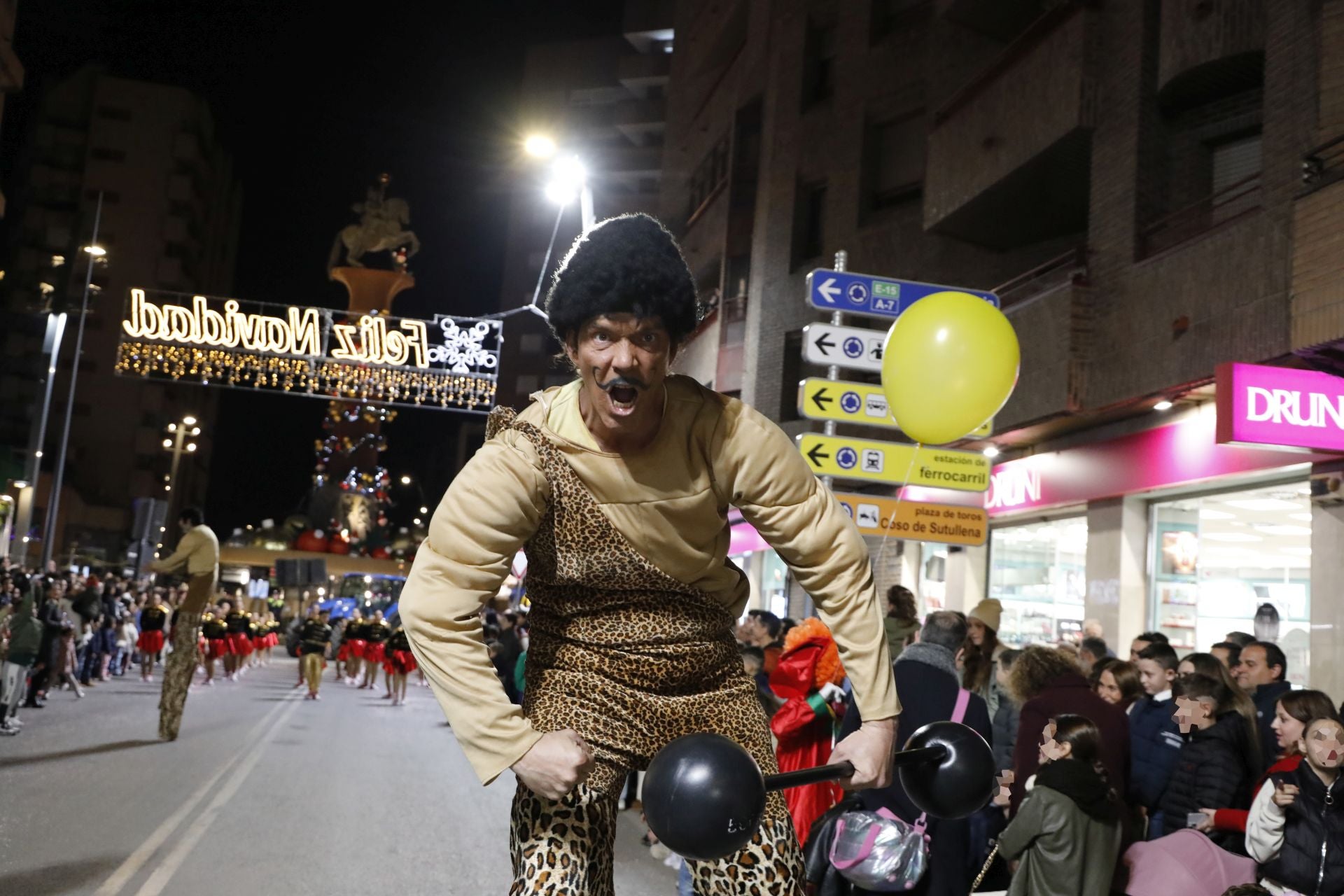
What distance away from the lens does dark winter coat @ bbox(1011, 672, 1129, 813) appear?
7.29 metres

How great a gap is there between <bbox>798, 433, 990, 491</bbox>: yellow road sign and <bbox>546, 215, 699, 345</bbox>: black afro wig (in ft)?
32.9

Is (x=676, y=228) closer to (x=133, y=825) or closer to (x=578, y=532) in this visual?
(x=133, y=825)

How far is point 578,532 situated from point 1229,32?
13.2 metres

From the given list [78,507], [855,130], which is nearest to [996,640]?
[855,130]

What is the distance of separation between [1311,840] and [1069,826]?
42.0 inches

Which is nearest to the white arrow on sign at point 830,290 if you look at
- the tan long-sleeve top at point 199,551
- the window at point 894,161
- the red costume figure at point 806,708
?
the red costume figure at point 806,708

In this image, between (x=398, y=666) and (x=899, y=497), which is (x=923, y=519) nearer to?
(x=899, y=497)

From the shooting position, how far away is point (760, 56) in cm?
3184

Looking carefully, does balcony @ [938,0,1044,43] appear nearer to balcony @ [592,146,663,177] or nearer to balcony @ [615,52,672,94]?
balcony @ [615,52,672,94]

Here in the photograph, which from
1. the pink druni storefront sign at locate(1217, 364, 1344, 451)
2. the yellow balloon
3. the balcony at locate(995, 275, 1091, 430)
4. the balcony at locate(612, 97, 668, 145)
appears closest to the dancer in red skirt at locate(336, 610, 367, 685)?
the balcony at locate(995, 275, 1091, 430)

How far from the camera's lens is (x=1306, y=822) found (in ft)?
20.3

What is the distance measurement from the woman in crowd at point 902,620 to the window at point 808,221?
1808cm

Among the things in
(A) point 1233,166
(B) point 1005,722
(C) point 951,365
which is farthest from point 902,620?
(A) point 1233,166

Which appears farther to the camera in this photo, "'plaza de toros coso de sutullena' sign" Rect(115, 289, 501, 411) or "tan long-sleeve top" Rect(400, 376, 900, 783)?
"'plaza de toros coso de sutullena' sign" Rect(115, 289, 501, 411)
